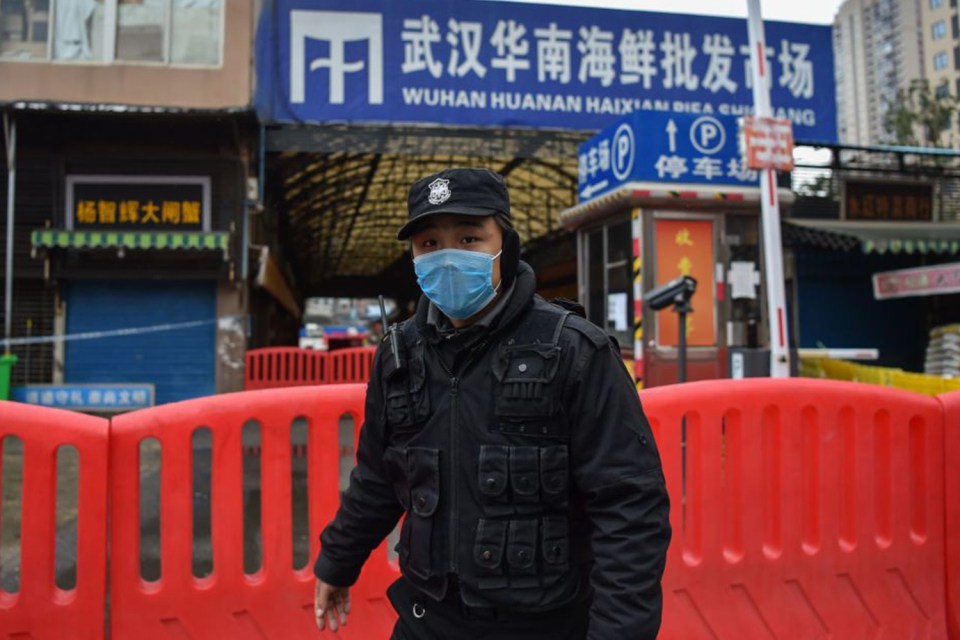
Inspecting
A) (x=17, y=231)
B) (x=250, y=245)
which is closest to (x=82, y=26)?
(x=17, y=231)

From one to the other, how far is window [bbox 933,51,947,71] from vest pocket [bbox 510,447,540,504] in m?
82.7

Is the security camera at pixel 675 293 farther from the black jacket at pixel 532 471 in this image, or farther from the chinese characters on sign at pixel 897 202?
the chinese characters on sign at pixel 897 202

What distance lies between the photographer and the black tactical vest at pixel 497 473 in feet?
5.14

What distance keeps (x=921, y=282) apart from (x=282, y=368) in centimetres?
1056

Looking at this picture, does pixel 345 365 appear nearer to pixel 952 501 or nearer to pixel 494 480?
pixel 952 501

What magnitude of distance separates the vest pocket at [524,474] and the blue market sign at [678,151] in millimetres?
6888

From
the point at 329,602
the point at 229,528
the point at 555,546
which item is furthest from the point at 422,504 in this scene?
the point at 229,528

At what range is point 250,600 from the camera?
2.81 metres

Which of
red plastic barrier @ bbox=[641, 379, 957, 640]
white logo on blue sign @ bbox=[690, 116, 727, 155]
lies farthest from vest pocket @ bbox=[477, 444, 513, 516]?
white logo on blue sign @ bbox=[690, 116, 727, 155]

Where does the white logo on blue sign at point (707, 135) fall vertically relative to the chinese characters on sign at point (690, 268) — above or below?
above

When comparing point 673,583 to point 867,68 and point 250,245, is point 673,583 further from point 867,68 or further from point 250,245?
point 867,68

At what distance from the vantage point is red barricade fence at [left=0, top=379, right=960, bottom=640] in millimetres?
2656

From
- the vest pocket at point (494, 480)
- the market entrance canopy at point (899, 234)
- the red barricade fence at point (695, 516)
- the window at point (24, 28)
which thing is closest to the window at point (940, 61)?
the market entrance canopy at point (899, 234)

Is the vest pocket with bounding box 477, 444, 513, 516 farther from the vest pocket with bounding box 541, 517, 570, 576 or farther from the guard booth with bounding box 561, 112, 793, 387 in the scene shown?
the guard booth with bounding box 561, 112, 793, 387
